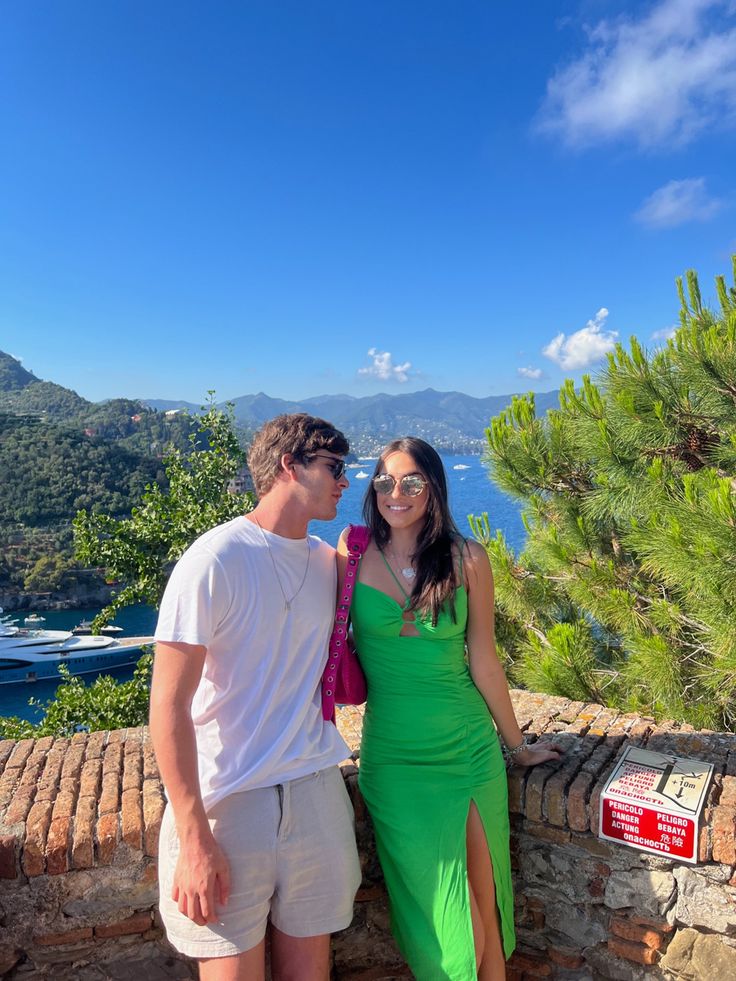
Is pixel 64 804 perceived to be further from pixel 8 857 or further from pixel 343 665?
pixel 343 665

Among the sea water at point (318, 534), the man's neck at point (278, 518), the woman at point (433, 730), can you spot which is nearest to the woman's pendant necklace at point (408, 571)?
the woman at point (433, 730)

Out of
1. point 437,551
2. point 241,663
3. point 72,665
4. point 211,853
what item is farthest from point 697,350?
point 72,665

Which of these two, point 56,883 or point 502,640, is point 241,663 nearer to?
point 56,883

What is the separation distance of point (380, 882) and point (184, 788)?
101 cm

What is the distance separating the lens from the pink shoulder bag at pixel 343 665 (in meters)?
1.62

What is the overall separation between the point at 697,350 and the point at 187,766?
11.5 ft

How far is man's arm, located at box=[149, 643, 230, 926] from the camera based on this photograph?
1.26 metres

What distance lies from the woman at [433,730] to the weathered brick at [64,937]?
0.81 m

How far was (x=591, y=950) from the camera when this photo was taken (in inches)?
73.1

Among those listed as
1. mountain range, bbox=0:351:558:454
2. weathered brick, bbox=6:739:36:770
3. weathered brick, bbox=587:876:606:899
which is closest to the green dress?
weathered brick, bbox=587:876:606:899

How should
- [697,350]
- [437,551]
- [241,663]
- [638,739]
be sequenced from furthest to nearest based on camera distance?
[697,350] < [638,739] < [437,551] < [241,663]

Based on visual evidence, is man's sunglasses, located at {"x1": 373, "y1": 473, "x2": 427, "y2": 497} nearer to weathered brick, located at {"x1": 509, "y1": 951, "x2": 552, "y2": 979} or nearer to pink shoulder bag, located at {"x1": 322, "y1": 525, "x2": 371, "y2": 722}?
pink shoulder bag, located at {"x1": 322, "y1": 525, "x2": 371, "y2": 722}

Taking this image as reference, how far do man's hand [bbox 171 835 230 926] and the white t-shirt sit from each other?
0.10m

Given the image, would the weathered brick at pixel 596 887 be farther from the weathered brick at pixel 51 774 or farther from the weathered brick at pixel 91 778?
the weathered brick at pixel 51 774
